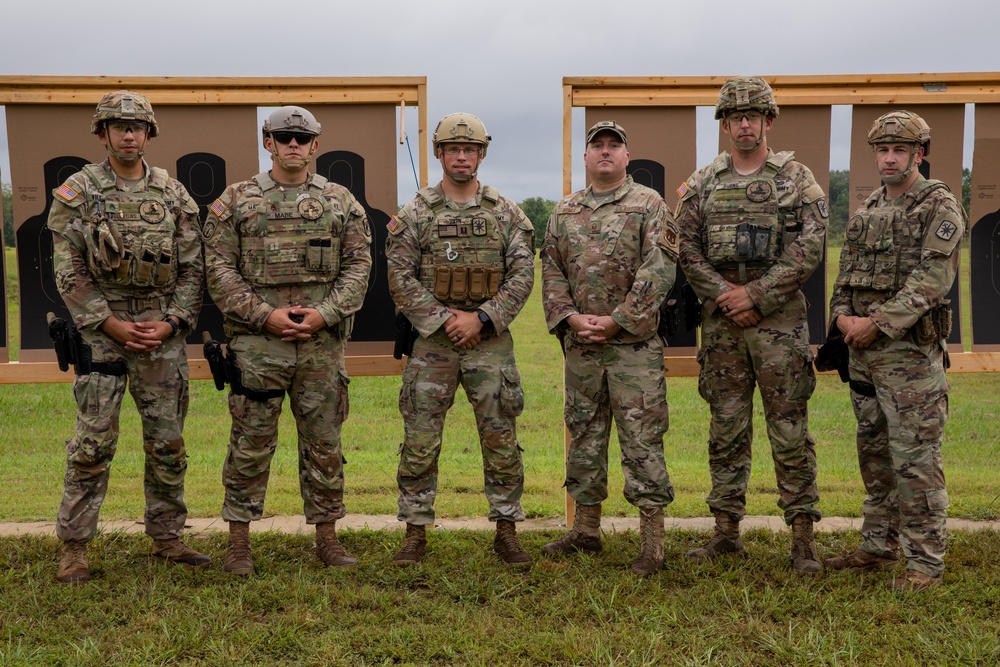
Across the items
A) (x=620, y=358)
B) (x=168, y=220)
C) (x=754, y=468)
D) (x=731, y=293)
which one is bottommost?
(x=754, y=468)

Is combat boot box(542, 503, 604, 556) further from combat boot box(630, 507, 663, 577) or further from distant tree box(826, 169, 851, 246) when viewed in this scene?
distant tree box(826, 169, 851, 246)

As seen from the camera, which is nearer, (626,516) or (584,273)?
(584,273)

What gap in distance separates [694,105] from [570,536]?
3.22 metres

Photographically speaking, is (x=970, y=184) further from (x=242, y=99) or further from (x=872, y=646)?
(x=242, y=99)

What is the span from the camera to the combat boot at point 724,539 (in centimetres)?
516

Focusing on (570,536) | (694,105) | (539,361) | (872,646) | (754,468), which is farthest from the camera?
(539,361)

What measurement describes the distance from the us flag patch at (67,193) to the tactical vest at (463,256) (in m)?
1.94

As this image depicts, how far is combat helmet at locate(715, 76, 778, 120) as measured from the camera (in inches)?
189

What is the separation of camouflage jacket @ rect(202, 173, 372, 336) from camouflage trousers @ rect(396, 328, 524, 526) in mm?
548

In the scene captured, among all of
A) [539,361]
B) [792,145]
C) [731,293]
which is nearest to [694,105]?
[792,145]

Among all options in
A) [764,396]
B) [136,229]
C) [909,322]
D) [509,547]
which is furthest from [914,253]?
[136,229]

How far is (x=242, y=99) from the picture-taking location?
614cm

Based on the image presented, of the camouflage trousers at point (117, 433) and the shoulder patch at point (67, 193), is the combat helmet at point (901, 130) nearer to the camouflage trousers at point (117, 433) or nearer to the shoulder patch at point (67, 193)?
the camouflage trousers at point (117, 433)

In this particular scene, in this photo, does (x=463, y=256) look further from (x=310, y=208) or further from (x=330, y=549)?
(x=330, y=549)
